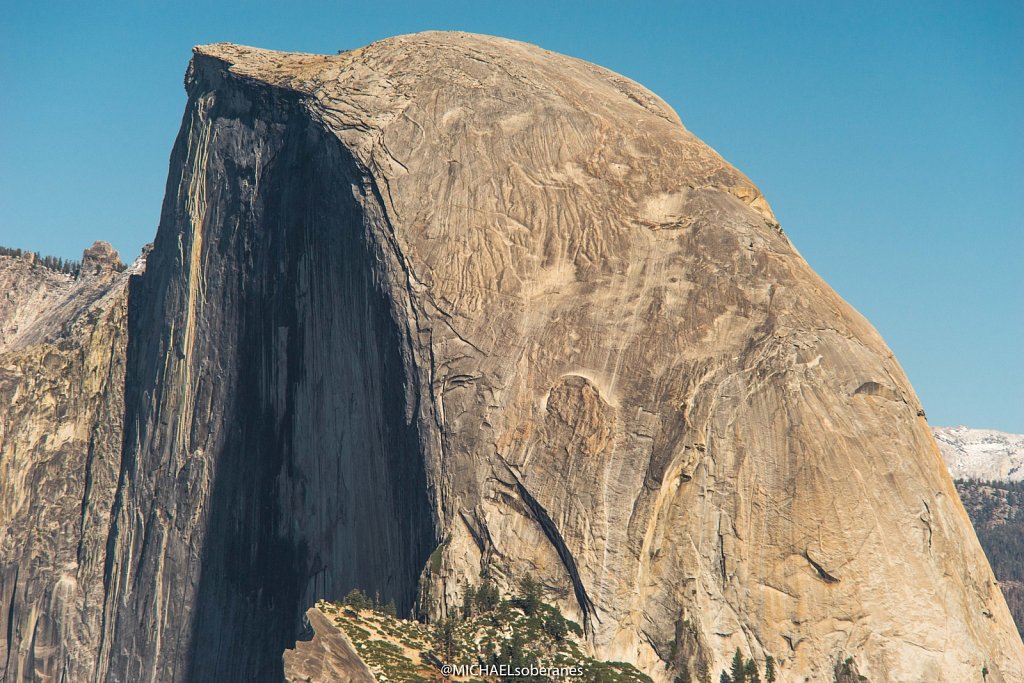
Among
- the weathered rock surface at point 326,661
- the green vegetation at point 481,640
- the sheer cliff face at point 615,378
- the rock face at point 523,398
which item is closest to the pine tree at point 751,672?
the rock face at point 523,398

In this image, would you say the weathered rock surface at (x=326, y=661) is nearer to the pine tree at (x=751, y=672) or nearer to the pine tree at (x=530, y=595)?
the pine tree at (x=530, y=595)

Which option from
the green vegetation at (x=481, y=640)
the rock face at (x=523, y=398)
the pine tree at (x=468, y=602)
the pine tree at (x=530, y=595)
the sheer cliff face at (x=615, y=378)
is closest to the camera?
the green vegetation at (x=481, y=640)

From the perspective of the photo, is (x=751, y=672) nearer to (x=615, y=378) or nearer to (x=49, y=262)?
(x=615, y=378)

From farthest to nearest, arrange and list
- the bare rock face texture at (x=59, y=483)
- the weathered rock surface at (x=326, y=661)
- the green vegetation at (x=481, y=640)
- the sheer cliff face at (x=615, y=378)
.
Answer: the bare rock face texture at (x=59, y=483)
the sheer cliff face at (x=615, y=378)
the green vegetation at (x=481, y=640)
the weathered rock surface at (x=326, y=661)

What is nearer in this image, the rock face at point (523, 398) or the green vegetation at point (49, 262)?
the rock face at point (523, 398)

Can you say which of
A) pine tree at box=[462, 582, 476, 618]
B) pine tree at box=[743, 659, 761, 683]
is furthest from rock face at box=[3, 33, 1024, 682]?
pine tree at box=[462, 582, 476, 618]

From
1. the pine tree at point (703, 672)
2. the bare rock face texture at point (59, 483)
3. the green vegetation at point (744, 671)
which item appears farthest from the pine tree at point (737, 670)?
the bare rock face texture at point (59, 483)

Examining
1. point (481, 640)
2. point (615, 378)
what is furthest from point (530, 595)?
point (615, 378)

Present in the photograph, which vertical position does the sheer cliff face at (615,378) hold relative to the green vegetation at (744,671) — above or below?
above

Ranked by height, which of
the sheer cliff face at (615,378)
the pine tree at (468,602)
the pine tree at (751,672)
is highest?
the sheer cliff face at (615,378)

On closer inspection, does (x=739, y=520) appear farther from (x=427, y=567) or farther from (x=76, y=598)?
(x=76, y=598)
